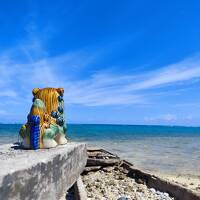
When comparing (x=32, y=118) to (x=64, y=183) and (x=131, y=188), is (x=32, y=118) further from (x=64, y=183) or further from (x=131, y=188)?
(x=131, y=188)

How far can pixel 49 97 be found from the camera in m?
6.27

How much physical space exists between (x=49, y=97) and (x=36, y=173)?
2.47 meters

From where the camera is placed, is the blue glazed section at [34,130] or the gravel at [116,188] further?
the gravel at [116,188]

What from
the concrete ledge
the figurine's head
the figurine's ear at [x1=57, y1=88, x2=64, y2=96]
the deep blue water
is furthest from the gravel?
the deep blue water

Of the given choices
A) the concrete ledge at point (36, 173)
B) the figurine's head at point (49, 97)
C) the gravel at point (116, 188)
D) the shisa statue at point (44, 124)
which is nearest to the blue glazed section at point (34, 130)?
the shisa statue at point (44, 124)

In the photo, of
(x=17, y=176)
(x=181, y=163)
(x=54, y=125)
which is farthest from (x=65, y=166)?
(x=181, y=163)

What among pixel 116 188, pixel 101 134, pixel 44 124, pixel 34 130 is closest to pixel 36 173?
pixel 34 130

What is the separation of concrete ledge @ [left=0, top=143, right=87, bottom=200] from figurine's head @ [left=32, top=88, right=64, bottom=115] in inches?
33.5

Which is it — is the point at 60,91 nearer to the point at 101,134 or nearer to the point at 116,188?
the point at 116,188

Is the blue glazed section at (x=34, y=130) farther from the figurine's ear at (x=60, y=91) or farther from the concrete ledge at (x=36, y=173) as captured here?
the figurine's ear at (x=60, y=91)

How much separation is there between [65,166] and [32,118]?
904mm

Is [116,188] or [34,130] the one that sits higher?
[34,130]

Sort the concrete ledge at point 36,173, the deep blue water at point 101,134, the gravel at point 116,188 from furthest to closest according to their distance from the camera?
the deep blue water at point 101,134 < the gravel at point 116,188 < the concrete ledge at point 36,173

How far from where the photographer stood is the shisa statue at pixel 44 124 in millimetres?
5176
